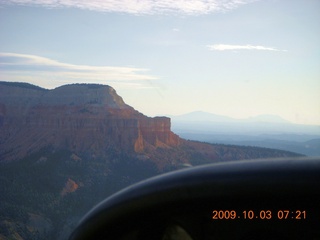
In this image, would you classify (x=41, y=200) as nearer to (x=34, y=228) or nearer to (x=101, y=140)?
(x=34, y=228)

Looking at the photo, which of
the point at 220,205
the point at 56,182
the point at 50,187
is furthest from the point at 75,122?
the point at 220,205

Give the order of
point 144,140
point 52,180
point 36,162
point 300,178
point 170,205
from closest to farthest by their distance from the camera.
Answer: point 300,178 → point 170,205 → point 52,180 → point 36,162 → point 144,140

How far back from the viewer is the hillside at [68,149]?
27.0 metres

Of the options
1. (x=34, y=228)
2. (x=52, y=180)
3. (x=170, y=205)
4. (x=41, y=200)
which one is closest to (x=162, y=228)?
(x=170, y=205)

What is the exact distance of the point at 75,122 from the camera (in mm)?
64000

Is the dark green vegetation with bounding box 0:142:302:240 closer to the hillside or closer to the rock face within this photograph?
the hillside

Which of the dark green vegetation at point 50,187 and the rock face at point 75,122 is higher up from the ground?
the rock face at point 75,122

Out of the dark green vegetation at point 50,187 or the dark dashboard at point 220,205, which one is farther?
the dark green vegetation at point 50,187

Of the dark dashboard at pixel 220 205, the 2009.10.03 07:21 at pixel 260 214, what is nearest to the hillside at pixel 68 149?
the dark dashboard at pixel 220 205

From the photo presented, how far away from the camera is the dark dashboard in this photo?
128cm

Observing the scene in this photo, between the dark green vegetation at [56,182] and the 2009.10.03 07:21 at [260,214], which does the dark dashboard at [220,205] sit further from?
the dark green vegetation at [56,182]

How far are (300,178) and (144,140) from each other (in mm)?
59609

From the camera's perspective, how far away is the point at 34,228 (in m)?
19.4

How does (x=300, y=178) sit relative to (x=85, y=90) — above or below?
below
